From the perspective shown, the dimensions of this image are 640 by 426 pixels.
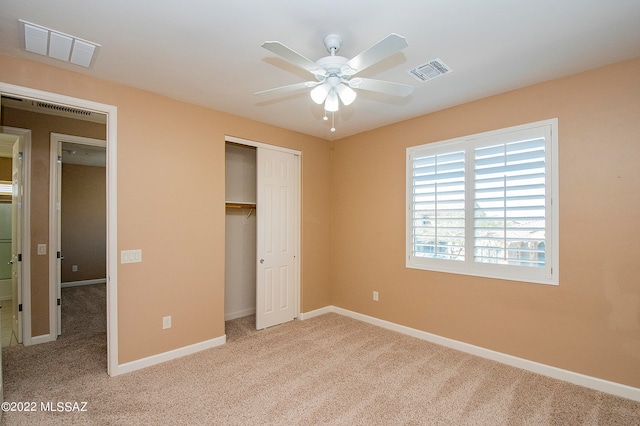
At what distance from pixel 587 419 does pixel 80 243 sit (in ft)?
29.0

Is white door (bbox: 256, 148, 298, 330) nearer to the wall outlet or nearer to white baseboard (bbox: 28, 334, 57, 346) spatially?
the wall outlet

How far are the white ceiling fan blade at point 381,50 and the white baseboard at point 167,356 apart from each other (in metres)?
3.29

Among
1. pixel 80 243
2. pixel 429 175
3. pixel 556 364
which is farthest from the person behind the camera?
pixel 80 243

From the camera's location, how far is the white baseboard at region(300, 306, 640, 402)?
2521mm

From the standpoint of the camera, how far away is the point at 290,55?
174 centimetres

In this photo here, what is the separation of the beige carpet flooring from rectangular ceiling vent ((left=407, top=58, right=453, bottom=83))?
9.20 feet

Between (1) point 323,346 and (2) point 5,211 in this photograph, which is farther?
(2) point 5,211

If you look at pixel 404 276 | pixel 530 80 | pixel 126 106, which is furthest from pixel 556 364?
pixel 126 106

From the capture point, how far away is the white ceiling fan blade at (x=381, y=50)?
151 centimetres

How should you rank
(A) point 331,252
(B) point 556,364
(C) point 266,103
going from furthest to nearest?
(A) point 331,252 < (C) point 266,103 < (B) point 556,364

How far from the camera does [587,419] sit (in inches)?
89.0

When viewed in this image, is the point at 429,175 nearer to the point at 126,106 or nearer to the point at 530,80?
the point at 530,80

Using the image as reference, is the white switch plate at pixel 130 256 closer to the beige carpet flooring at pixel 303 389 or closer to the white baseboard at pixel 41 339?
the beige carpet flooring at pixel 303 389

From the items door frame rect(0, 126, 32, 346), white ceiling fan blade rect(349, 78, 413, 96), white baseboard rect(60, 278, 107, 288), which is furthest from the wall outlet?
white baseboard rect(60, 278, 107, 288)
